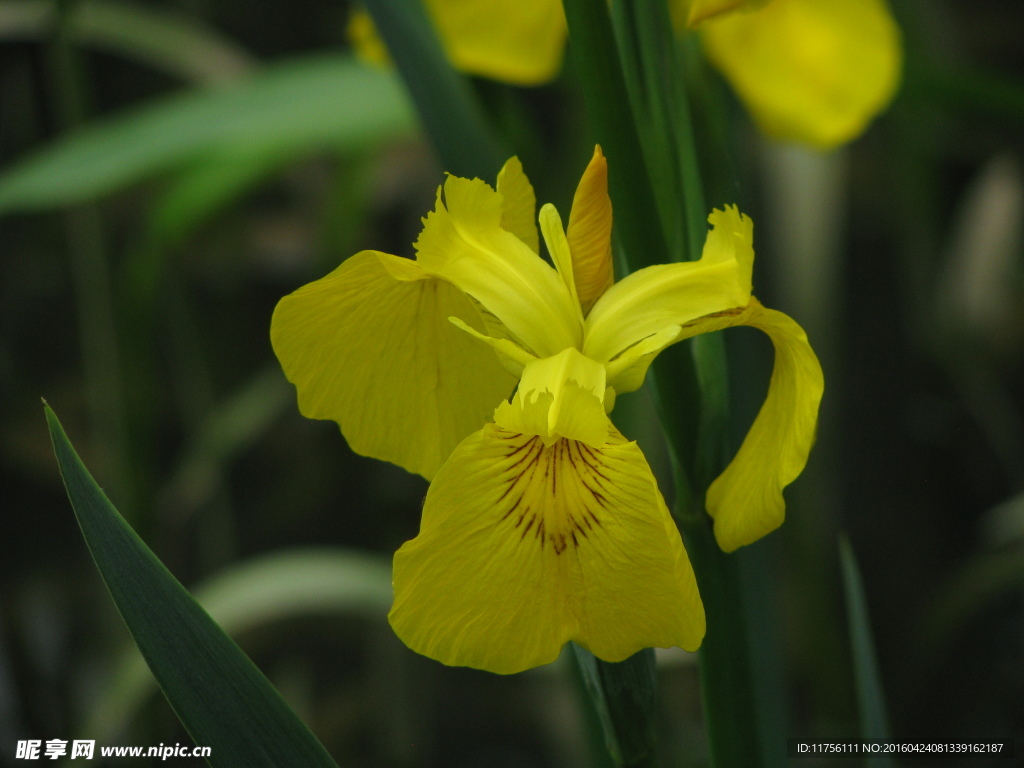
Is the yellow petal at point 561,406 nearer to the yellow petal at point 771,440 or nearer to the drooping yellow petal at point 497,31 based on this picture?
the yellow petal at point 771,440

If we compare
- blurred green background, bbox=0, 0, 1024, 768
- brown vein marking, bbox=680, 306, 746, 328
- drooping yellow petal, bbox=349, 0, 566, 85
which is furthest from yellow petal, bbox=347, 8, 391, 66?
brown vein marking, bbox=680, 306, 746, 328

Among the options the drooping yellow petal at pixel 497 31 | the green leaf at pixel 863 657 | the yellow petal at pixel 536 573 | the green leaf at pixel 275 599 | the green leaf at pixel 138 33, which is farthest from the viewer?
the green leaf at pixel 138 33

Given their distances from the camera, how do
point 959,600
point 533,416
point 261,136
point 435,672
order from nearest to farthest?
point 533,416, point 261,136, point 959,600, point 435,672

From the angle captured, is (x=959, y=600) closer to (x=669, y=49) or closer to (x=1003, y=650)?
(x=1003, y=650)

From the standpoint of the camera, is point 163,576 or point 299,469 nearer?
point 163,576

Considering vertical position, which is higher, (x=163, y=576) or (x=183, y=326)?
(x=183, y=326)

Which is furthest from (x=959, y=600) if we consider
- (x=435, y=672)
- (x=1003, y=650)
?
(x=435, y=672)

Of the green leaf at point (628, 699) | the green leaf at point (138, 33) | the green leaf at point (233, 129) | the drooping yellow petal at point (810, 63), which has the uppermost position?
the green leaf at point (138, 33)

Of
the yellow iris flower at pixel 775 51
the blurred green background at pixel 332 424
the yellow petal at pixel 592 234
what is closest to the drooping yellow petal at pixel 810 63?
the yellow iris flower at pixel 775 51
